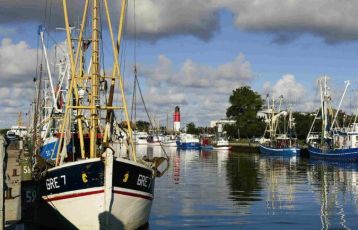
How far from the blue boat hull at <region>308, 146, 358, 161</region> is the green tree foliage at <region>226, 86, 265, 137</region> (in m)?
76.8

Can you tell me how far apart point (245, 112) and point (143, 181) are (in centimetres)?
16151

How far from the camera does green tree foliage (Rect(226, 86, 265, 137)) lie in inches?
6978

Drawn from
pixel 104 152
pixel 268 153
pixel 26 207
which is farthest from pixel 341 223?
pixel 268 153

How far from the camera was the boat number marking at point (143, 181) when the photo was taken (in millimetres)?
22984

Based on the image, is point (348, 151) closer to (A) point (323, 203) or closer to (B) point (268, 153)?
(B) point (268, 153)

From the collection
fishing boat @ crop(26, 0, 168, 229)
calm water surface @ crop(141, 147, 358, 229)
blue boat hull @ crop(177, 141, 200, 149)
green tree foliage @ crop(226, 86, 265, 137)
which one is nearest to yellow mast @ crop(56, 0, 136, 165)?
fishing boat @ crop(26, 0, 168, 229)

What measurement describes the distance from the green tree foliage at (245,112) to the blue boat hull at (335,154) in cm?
7682

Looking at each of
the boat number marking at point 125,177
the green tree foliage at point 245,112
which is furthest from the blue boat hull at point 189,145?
the boat number marking at point 125,177

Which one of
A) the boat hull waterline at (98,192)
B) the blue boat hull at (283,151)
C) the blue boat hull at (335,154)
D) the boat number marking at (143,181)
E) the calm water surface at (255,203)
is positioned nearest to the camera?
the boat hull waterline at (98,192)

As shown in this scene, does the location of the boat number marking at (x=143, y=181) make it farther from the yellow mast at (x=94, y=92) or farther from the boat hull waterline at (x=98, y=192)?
the yellow mast at (x=94, y=92)

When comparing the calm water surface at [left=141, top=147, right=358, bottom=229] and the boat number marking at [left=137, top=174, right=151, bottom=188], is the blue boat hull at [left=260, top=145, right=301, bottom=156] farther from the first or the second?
the boat number marking at [left=137, top=174, right=151, bottom=188]

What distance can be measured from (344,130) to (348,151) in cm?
1011

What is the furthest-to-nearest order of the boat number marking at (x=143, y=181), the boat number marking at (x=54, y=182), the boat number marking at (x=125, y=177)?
1. the boat number marking at (x=143, y=181)
2. the boat number marking at (x=54, y=182)
3. the boat number marking at (x=125, y=177)

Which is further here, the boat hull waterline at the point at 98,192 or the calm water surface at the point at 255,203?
the calm water surface at the point at 255,203
